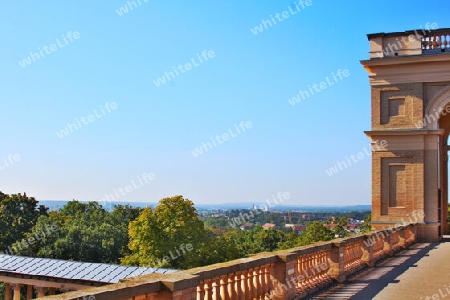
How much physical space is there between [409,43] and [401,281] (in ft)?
52.3

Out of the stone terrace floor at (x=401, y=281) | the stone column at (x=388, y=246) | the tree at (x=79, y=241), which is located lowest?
the tree at (x=79, y=241)

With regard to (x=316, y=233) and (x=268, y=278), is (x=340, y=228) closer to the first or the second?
(x=316, y=233)

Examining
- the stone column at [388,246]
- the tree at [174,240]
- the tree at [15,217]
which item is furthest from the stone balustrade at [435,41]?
the tree at [15,217]

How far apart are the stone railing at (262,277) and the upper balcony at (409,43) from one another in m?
12.1

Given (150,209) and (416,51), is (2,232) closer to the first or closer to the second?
(150,209)

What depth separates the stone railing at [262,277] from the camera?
568cm

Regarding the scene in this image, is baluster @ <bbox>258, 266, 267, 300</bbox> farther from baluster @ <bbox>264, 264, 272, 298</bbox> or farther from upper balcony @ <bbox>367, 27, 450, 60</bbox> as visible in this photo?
upper balcony @ <bbox>367, 27, 450, 60</bbox>

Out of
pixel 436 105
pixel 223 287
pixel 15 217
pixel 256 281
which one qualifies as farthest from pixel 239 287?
A: pixel 15 217

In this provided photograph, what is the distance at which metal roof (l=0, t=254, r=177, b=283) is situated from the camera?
2691cm

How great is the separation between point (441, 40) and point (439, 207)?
8038mm

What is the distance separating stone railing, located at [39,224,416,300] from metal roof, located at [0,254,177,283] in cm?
1454

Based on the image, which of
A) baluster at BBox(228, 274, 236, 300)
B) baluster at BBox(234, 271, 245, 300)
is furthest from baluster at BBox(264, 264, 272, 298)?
baluster at BBox(228, 274, 236, 300)

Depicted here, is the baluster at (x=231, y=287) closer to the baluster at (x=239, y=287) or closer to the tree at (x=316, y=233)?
the baluster at (x=239, y=287)

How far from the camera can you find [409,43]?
24.9m
